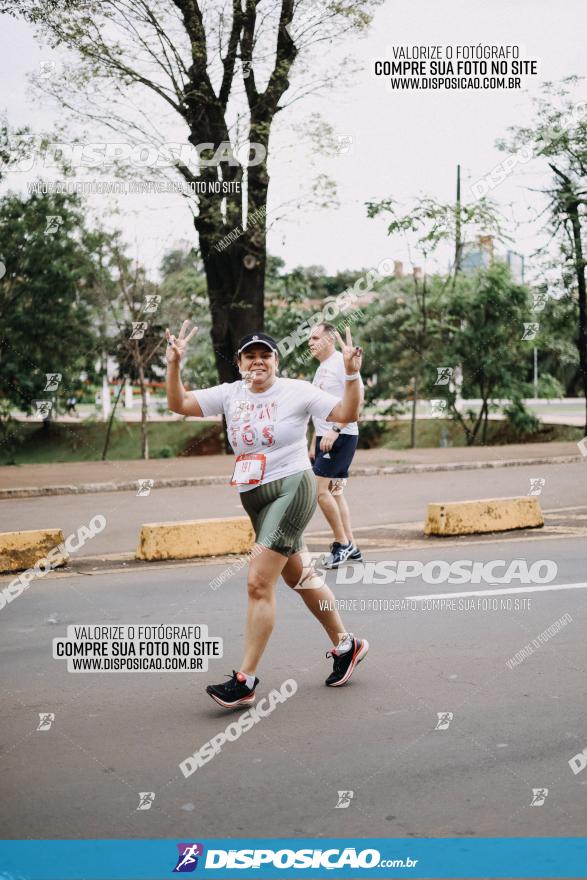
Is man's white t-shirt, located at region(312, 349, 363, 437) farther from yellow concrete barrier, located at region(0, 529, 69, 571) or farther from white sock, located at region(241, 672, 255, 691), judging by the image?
white sock, located at region(241, 672, 255, 691)

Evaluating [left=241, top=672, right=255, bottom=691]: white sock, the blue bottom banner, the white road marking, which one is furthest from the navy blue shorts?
the blue bottom banner

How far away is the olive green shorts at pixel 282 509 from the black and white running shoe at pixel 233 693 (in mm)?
640

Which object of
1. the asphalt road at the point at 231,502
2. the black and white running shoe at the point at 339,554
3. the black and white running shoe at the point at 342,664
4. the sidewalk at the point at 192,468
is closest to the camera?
the black and white running shoe at the point at 342,664

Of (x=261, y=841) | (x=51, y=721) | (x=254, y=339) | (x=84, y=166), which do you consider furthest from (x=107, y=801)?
(x=84, y=166)

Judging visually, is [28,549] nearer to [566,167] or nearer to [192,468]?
[192,468]

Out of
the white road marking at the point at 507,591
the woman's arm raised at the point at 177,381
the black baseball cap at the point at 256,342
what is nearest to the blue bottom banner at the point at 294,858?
the woman's arm raised at the point at 177,381

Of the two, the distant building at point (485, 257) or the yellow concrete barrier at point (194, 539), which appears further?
the distant building at point (485, 257)

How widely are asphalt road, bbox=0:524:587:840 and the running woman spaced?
42cm

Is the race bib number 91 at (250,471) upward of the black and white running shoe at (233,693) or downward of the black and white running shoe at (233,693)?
upward

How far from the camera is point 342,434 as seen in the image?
8.56 meters

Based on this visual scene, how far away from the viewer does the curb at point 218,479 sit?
14.5 m

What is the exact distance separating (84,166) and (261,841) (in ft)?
54.9

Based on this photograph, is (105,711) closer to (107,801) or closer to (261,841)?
(107,801)

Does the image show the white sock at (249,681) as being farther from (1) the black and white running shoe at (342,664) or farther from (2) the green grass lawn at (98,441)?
(2) the green grass lawn at (98,441)
